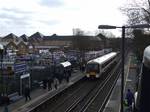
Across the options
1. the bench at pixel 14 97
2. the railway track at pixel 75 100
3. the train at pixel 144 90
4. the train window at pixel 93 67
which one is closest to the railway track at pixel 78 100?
the railway track at pixel 75 100

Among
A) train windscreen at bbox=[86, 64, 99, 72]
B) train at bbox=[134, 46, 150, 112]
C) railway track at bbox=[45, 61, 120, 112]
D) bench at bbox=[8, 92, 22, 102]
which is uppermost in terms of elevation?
train at bbox=[134, 46, 150, 112]

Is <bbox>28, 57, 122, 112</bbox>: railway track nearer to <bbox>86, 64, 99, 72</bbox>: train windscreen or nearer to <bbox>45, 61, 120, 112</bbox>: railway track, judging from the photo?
<bbox>45, 61, 120, 112</bbox>: railway track

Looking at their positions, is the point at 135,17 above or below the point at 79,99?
above

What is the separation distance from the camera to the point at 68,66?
51906 millimetres

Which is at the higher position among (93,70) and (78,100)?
(93,70)

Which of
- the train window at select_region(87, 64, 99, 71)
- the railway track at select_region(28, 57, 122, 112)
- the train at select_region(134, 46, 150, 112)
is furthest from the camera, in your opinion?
the train window at select_region(87, 64, 99, 71)

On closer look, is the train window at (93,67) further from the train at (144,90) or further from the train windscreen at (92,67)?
the train at (144,90)

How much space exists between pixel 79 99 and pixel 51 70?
12056 millimetres

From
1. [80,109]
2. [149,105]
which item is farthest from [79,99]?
[149,105]

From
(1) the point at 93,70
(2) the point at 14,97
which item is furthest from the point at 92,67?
(2) the point at 14,97

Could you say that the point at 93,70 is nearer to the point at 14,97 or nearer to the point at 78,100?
the point at 78,100

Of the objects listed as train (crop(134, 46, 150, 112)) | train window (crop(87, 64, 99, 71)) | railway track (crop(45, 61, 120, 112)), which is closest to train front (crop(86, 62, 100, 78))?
train window (crop(87, 64, 99, 71))

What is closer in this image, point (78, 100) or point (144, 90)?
point (144, 90)

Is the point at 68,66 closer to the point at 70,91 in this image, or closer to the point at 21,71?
the point at 70,91
